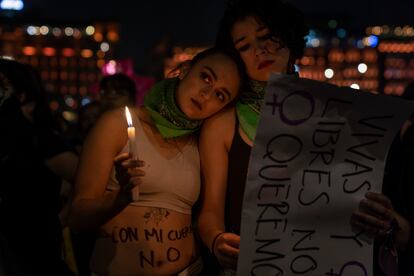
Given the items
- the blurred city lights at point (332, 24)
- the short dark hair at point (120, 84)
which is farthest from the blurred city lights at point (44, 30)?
the short dark hair at point (120, 84)

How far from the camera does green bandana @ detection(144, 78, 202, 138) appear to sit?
3.27 meters

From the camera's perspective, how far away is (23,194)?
13.1 feet

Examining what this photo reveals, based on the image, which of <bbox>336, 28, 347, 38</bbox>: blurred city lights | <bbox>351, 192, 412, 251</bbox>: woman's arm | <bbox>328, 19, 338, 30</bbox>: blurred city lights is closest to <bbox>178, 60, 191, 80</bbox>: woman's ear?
<bbox>351, 192, 412, 251</bbox>: woman's arm

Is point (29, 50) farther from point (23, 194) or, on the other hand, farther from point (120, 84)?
point (23, 194)

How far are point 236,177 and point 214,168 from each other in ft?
0.33

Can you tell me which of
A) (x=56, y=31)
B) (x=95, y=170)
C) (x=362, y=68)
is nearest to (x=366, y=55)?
(x=362, y=68)

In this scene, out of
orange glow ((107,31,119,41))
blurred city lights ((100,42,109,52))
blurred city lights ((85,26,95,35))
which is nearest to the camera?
blurred city lights ((100,42,109,52))

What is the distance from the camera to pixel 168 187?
10.6 ft

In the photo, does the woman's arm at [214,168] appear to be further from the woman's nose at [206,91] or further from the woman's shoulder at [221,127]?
the woman's nose at [206,91]

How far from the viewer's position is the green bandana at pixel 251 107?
3209 millimetres

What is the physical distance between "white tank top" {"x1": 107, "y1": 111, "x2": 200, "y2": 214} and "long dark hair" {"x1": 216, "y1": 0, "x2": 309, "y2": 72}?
0.54 meters

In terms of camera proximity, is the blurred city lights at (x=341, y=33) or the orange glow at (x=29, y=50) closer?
the blurred city lights at (x=341, y=33)

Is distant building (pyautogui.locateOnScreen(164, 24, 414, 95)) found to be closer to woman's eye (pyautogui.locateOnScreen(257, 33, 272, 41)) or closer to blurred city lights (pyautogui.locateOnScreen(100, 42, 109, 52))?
blurred city lights (pyautogui.locateOnScreen(100, 42, 109, 52))

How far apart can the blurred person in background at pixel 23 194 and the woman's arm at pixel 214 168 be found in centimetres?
99
